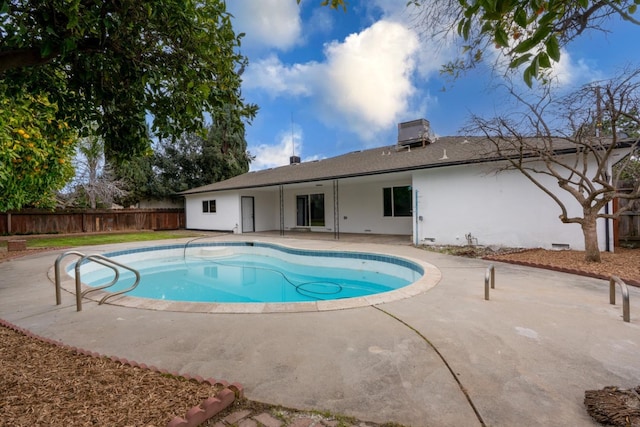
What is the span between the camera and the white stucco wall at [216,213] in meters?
17.8

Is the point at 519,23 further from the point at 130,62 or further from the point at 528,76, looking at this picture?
the point at 130,62

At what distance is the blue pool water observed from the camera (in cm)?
739

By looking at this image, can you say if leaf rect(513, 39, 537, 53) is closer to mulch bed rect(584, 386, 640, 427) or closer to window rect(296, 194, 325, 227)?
mulch bed rect(584, 386, 640, 427)

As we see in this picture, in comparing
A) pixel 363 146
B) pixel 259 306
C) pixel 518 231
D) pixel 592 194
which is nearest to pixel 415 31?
pixel 259 306

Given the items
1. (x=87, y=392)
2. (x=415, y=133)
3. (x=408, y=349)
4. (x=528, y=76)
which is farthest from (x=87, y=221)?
(x=528, y=76)

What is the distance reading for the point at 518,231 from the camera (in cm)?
928

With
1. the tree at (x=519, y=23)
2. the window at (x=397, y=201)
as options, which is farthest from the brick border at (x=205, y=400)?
the window at (x=397, y=201)

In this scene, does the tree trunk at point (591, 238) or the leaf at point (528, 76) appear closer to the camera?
the leaf at point (528, 76)

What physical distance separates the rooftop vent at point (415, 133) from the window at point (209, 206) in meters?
11.8

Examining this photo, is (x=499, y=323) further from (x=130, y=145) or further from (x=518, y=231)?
(x=518, y=231)

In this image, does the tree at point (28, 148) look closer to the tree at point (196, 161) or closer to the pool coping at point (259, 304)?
the pool coping at point (259, 304)

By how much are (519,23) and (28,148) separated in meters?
9.09

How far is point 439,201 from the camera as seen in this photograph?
1066 cm

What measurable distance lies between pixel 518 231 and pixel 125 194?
24071mm
